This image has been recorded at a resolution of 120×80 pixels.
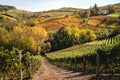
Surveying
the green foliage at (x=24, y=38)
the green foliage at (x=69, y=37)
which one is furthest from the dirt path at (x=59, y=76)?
the green foliage at (x=69, y=37)

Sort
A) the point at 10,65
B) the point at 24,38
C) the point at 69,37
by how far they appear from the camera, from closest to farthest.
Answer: the point at 10,65 < the point at 24,38 < the point at 69,37

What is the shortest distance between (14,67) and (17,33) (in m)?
105

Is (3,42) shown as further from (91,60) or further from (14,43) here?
(91,60)

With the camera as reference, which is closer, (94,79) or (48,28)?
(94,79)

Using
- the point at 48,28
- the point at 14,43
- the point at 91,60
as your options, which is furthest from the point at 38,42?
the point at 91,60

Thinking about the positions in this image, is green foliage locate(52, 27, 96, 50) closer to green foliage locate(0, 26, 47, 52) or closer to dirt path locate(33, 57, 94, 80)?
green foliage locate(0, 26, 47, 52)

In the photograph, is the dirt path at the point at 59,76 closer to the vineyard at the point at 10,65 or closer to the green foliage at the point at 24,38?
the vineyard at the point at 10,65

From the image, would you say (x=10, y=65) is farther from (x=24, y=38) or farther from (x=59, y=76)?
(x=24, y=38)

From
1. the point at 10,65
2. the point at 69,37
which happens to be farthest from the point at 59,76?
the point at 69,37

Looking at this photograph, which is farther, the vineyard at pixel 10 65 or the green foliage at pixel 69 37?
the green foliage at pixel 69 37

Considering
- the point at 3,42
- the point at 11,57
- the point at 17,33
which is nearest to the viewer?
the point at 11,57

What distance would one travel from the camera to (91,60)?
32906mm

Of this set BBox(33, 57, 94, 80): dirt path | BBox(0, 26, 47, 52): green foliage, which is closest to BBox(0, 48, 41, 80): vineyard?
BBox(33, 57, 94, 80): dirt path

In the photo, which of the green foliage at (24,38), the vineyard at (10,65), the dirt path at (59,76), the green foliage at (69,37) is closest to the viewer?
the vineyard at (10,65)
